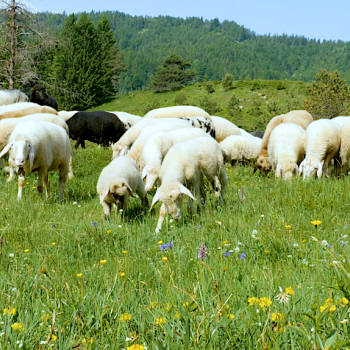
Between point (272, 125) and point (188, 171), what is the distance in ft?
20.8

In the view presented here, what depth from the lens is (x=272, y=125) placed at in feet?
38.4

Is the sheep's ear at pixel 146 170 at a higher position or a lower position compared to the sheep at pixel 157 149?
lower

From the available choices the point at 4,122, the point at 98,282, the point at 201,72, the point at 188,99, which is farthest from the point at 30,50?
the point at 201,72

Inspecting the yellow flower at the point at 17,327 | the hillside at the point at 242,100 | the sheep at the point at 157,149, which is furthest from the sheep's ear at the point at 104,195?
the hillside at the point at 242,100

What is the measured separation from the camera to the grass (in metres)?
1.87

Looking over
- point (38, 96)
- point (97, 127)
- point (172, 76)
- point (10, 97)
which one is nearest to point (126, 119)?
point (97, 127)

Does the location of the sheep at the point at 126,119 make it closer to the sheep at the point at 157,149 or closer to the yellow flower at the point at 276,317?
the sheep at the point at 157,149

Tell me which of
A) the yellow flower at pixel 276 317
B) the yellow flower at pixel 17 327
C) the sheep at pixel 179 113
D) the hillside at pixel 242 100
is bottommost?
the hillside at pixel 242 100

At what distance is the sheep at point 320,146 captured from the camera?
8.58 meters

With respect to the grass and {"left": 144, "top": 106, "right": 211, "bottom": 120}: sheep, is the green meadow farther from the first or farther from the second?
{"left": 144, "top": 106, "right": 211, "bottom": 120}: sheep

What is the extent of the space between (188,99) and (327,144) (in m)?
62.6

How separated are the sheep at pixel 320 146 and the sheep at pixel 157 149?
7.43 feet

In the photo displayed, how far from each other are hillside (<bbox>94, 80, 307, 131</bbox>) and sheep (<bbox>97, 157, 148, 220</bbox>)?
4350 centimetres

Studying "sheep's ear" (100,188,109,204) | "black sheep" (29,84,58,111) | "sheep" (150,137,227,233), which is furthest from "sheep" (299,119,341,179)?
"black sheep" (29,84,58,111)
